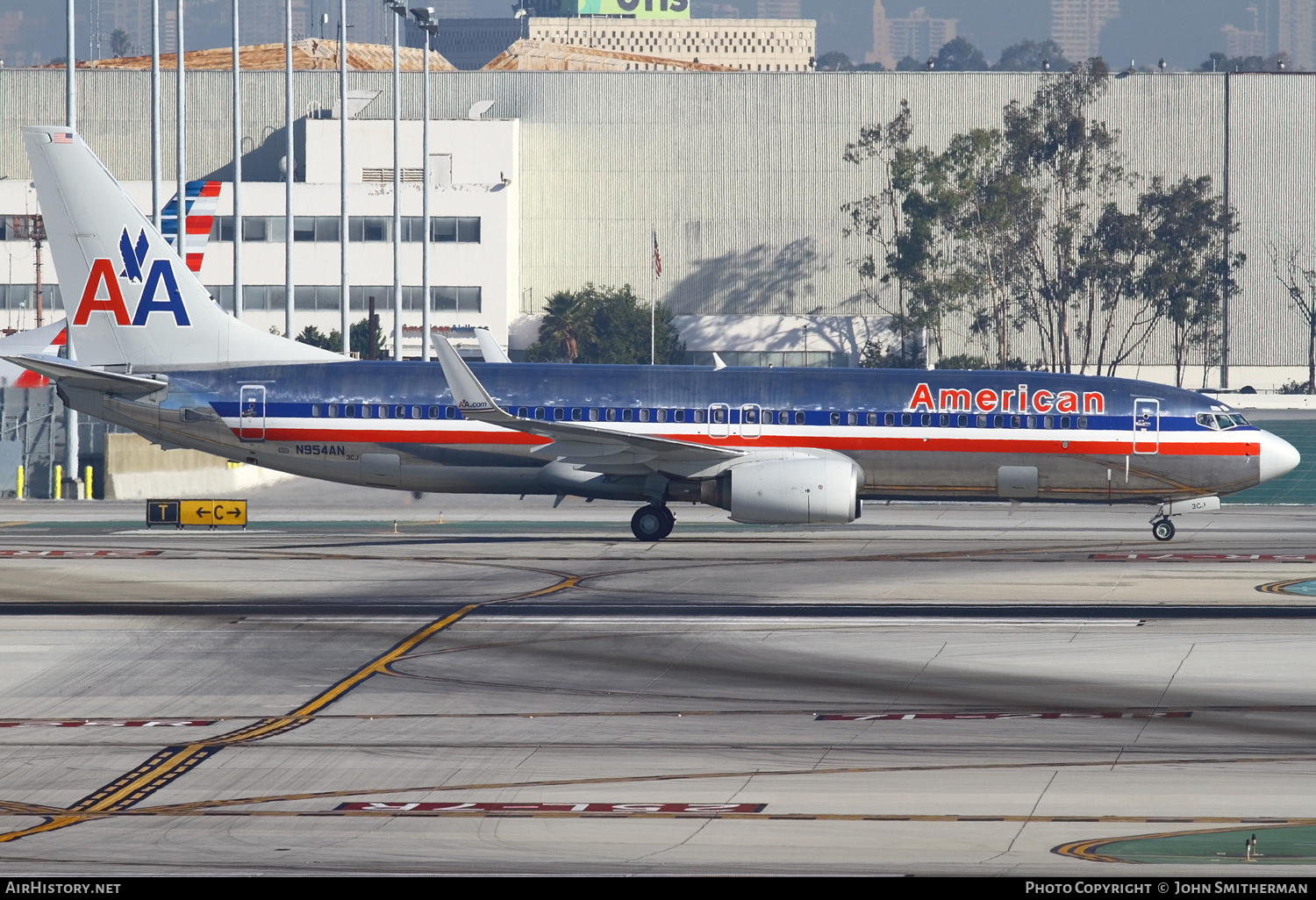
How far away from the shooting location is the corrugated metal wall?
12212 cm

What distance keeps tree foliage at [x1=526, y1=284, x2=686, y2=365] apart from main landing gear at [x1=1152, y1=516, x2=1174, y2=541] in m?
74.2

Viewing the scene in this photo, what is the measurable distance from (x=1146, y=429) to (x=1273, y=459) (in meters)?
3.31

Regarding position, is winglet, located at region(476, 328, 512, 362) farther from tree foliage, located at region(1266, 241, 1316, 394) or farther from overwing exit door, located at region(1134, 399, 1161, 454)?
tree foliage, located at region(1266, 241, 1316, 394)

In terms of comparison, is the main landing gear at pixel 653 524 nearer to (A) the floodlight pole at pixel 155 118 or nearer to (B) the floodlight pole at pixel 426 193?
(A) the floodlight pole at pixel 155 118

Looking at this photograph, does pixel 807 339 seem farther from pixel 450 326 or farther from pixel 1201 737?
pixel 1201 737

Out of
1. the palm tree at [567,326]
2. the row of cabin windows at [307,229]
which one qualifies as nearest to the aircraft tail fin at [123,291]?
the row of cabin windows at [307,229]

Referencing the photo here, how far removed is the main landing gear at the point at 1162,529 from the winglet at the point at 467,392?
16.8m

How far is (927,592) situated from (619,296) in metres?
88.5

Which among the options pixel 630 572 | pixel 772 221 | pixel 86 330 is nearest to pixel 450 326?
pixel 772 221

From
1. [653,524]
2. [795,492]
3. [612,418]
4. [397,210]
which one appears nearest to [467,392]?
[612,418]

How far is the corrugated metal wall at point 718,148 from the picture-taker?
401ft

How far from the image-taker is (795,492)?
37.6 meters

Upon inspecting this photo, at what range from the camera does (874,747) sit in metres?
18.8

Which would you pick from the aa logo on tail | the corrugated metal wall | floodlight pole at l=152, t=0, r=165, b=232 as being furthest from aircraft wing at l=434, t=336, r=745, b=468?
the corrugated metal wall
